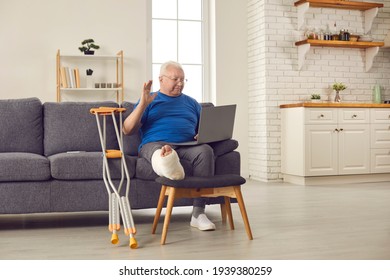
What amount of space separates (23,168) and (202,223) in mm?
1144

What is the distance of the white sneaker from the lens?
3488mm

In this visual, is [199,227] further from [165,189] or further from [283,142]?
[283,142]

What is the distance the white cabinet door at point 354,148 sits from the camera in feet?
20.3

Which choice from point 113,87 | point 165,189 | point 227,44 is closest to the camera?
point 165,189

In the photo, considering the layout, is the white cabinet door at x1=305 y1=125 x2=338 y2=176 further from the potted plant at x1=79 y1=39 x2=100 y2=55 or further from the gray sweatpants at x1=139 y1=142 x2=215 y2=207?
the gray sweatpants at x1=139 y1=142 x2=215 y2=207

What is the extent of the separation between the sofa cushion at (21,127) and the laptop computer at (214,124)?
3.50 feet

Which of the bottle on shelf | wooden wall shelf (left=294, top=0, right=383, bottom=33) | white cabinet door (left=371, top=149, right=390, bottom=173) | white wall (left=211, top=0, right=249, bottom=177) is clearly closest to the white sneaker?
white wall (left=211, top=0, right=249, bottom=177)

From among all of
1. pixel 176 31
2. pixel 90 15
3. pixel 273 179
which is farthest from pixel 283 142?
pixel 90 15

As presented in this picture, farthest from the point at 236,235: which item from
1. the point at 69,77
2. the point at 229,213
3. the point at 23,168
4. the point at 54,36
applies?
the point at 54,36

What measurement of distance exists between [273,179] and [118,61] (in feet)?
7.18

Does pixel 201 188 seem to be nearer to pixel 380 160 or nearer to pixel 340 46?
pixel 380 160

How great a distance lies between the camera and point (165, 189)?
330 centimetres

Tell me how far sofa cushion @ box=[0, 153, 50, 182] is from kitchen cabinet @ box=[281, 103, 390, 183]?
320 cm

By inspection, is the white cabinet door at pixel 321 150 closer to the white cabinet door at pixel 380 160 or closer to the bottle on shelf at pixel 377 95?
the white cabinet door at pixel 380 160
